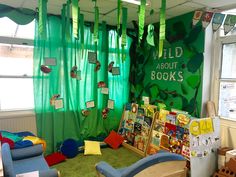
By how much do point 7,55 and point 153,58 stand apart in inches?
101

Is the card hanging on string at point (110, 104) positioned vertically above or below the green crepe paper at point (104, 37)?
below

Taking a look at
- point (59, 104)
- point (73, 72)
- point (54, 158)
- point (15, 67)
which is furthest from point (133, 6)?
point (54, 158)

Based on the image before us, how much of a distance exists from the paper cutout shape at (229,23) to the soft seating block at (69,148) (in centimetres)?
294

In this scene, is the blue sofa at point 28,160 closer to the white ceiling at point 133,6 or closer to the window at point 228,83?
the white ceiling at point 133,6

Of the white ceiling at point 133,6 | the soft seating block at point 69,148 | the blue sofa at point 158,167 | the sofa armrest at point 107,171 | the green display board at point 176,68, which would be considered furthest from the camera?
the soft seating block at point 69,148

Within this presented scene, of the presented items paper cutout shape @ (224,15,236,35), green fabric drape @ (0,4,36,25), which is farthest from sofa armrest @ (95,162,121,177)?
green fabric drape @ (0,4,36,25)

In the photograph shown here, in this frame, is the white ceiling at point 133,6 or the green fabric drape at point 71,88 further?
the green fabric drape at point 71,88

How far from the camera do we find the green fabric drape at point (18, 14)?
2932 millimetres

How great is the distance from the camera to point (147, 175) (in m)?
1.62

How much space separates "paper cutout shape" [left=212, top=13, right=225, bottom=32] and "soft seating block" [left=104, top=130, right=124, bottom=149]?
8.22 feet

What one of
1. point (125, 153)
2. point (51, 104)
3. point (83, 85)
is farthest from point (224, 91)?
point (51, 104)

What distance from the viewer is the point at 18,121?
10.4 ft

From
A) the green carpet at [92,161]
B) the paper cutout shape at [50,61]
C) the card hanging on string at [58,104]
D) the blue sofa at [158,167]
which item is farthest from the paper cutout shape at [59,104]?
the blue sofa at [158,167]

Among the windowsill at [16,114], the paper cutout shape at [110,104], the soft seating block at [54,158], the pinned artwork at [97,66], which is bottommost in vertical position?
the soft seating block at [54,158]
